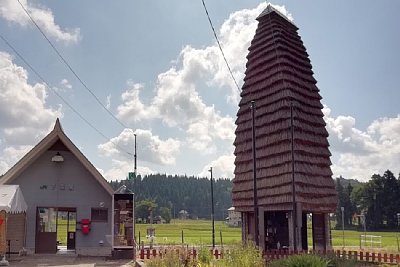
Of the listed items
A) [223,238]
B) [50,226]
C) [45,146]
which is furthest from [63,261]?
[223,238]

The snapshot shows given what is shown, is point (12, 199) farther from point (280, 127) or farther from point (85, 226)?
point (280, 127)

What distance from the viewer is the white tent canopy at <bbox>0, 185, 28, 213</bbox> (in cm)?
2333

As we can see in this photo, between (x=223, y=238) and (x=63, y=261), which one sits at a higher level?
(x=63, y=261)

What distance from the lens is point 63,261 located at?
82.1 feet

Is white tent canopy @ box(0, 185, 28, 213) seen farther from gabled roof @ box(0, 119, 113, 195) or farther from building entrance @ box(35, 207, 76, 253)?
gabled roof @ box(0, 119, 113, 195)

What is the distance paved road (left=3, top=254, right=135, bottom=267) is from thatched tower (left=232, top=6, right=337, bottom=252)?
1546cm

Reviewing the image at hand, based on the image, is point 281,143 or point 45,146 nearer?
point 45,146

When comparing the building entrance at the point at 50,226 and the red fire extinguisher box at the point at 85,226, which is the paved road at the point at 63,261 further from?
the red fire extinguisher box at the point at 85,226

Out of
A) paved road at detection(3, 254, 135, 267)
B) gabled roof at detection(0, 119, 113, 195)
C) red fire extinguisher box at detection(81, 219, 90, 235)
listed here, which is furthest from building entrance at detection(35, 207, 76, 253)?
gabled roof at detection(0, 119, 113, 195)

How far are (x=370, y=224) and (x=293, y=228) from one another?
9146cm

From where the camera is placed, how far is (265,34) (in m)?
45.7

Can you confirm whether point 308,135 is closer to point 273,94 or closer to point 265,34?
point 273,94

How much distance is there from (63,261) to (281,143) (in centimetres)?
2102

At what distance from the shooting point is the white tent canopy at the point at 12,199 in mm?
23328
